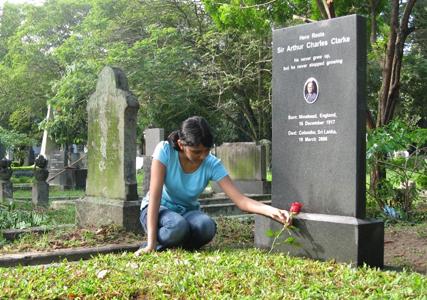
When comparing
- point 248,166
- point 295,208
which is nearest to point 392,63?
point 248,166

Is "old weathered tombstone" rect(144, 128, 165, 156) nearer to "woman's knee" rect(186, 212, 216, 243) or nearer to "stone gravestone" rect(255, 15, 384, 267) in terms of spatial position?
"stone gravestone" rect(255, 15, 384, 267)

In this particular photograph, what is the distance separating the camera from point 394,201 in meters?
9.02

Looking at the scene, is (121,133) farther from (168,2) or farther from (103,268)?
(168,2)

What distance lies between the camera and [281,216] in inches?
197

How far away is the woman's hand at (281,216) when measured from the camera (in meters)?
4.96

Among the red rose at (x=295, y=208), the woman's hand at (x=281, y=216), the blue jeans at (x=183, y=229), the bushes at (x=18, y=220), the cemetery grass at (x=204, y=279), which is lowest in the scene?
the bushes at (x=18, y=220)

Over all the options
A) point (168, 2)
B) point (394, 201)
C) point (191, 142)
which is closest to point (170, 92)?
point (168, 2)

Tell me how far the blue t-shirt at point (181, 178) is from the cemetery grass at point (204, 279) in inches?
23.1

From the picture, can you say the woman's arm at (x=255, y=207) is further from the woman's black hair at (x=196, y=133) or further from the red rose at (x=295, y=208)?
the woman's black hair at (x=196, y=133)

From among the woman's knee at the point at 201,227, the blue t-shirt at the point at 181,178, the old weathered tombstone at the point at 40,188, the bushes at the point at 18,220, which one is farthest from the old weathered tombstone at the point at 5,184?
the woman's knee at the point at 201,227

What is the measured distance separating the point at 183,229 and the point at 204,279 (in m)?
1.19

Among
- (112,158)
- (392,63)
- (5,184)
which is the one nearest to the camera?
(112,158)

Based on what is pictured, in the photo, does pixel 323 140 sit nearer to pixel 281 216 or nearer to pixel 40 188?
pixel 281 216

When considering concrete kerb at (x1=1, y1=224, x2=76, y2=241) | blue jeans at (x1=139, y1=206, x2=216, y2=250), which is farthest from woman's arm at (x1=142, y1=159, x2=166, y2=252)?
concrete kerb at (x1=1, y1=224, x2=76, y2=241)
